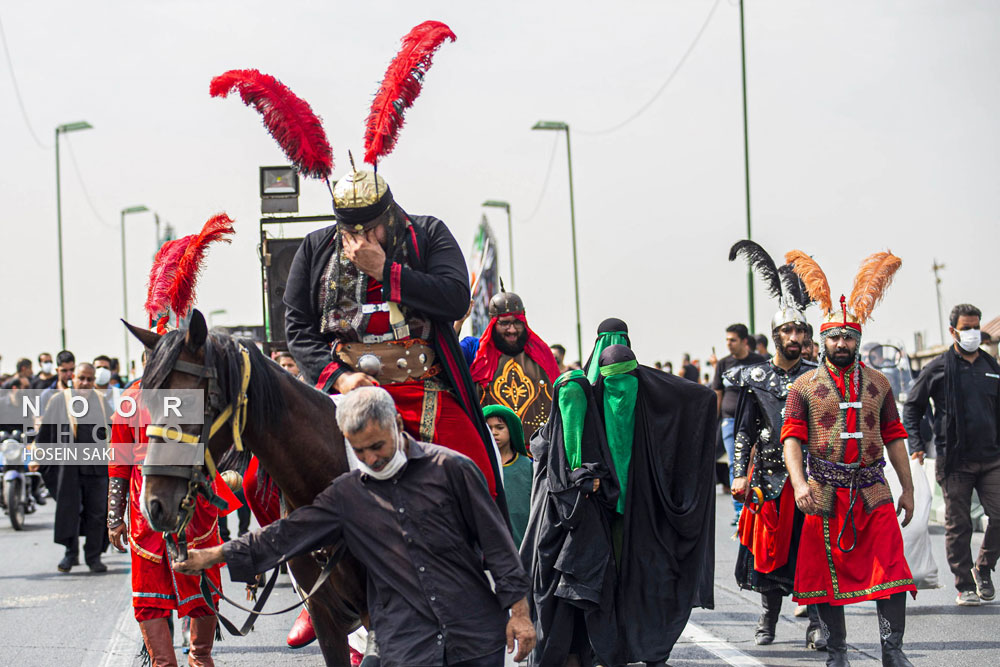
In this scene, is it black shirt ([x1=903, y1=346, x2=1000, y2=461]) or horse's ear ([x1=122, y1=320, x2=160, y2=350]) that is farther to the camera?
black shirt ([x1=903, y1=346, x2=1000, y2=461])

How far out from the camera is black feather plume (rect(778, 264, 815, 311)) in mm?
9312

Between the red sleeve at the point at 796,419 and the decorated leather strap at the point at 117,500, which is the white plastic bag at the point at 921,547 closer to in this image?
the red sleeve at the point at 796,419

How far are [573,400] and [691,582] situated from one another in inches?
50.2

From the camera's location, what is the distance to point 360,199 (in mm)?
5469

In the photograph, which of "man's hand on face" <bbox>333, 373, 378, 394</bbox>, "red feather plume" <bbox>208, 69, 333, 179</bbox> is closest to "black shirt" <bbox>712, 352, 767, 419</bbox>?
"red feather plume" <bbox>208, 69, 333, 179</bbox>

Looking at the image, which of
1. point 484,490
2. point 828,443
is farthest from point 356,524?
point 828,443

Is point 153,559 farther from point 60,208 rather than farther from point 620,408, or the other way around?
point 60,208

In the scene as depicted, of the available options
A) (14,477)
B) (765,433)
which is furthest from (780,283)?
(14,477)

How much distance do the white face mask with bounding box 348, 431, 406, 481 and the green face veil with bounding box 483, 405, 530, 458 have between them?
4.28 m

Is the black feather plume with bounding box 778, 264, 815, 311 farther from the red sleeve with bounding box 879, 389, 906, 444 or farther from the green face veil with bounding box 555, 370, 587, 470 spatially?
the green face veil with bounding box 555, 370, 587, 470

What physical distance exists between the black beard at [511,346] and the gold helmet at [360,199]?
15.0 ft

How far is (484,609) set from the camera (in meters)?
4.69

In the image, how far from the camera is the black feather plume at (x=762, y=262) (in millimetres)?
9516

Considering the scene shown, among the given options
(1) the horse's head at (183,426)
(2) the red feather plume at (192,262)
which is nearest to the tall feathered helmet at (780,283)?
(2) the red feather plume at (192,262)
